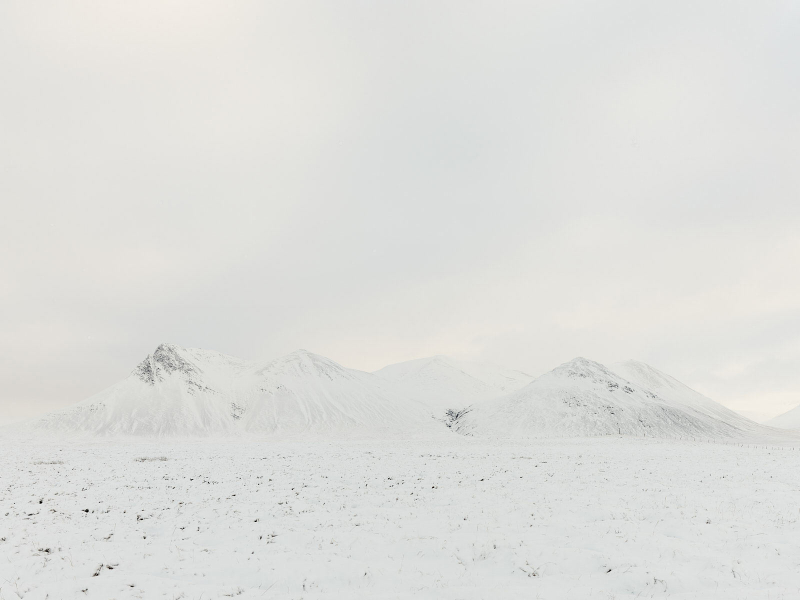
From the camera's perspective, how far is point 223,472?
80.5 feet

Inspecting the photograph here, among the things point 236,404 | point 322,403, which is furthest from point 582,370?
point 236,404

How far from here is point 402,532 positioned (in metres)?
14.1

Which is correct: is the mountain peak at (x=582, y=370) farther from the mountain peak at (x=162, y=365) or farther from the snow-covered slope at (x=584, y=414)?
the mountain peak at (x=162, y=365)

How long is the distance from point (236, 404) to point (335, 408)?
32066 millimetres

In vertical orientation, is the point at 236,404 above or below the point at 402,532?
below

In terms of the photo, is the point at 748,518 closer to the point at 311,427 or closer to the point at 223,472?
the point at 223,472

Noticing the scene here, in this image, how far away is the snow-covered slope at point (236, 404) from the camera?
107 meters

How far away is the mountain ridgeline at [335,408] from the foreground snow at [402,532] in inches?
2291

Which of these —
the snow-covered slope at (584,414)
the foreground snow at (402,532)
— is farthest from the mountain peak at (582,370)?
the foreground snow at (402,532)

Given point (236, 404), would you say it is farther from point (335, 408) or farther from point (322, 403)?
point (335, 408)

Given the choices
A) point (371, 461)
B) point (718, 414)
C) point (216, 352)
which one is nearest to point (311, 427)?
point (216, 352)

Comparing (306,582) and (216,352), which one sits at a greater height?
(216,352)

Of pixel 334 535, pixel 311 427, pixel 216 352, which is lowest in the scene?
pixel 311 427

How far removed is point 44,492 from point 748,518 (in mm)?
30930
